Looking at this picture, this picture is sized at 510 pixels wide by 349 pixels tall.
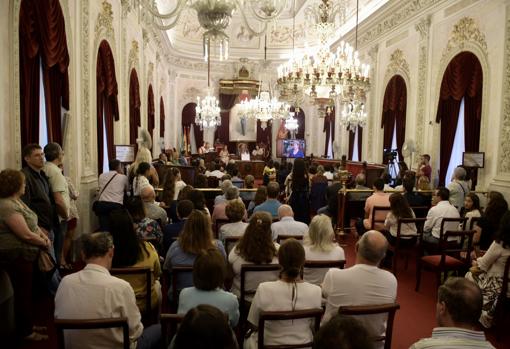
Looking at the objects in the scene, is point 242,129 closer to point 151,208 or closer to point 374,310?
point 151,208

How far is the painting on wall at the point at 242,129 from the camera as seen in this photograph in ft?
68.9

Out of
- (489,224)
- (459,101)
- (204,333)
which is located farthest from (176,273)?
(459,101)

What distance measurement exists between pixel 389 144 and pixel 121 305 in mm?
11967

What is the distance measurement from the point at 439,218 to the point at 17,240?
491cm

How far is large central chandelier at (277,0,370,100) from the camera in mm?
7691

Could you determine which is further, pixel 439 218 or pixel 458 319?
pixel 439 218

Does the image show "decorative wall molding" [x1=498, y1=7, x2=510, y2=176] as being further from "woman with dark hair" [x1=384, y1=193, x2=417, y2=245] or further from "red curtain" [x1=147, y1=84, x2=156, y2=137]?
"red curtain" [x1=147, y1=84, x2=156, y2=137]

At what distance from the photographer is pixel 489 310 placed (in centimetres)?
406

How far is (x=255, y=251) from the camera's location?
343 cm

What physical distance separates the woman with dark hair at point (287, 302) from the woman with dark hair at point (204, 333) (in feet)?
3.69

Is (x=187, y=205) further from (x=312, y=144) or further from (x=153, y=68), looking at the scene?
(x=312, y=144)

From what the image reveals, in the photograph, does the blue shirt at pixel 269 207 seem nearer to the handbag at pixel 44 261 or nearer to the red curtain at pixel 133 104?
the handbag at pixel 44 261

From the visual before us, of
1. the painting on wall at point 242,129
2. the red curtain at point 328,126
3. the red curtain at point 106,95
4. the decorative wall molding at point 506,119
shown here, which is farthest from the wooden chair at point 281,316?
the painting on wall at point 242,129

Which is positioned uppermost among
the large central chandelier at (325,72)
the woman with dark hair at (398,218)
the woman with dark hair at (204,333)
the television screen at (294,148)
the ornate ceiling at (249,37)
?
the ornate ceiling at (249,37)
